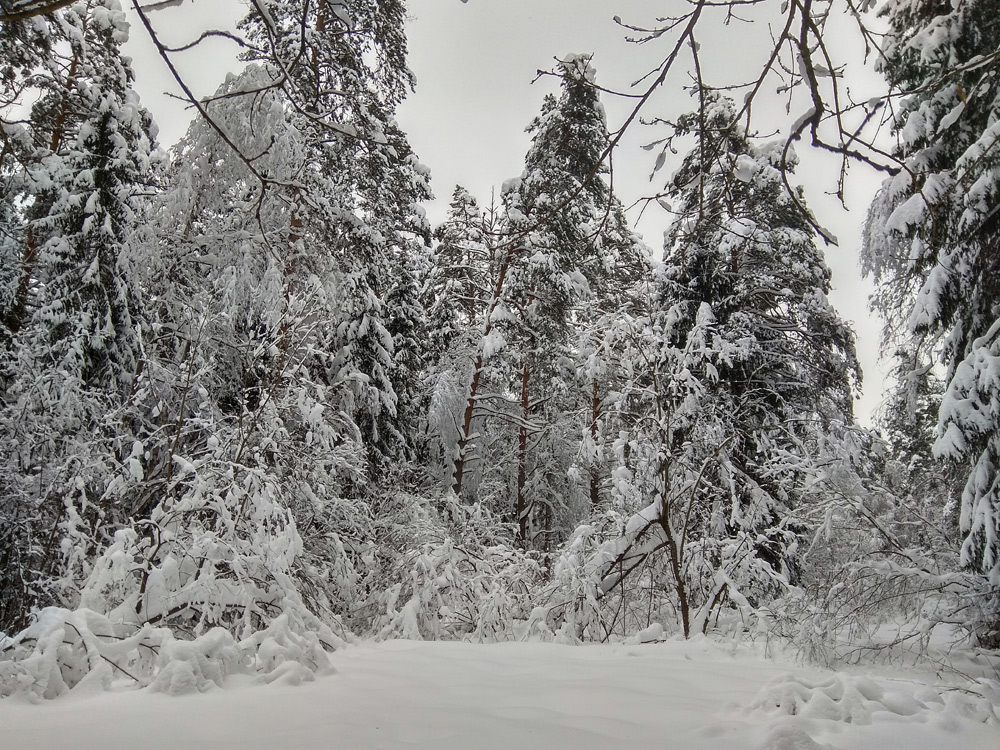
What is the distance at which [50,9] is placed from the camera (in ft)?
4.28

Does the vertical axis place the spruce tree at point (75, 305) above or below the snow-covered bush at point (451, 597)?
above

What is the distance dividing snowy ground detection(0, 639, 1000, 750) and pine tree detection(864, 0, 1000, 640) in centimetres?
248

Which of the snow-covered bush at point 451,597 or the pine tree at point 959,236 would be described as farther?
the snow-covered bush at point 451,597

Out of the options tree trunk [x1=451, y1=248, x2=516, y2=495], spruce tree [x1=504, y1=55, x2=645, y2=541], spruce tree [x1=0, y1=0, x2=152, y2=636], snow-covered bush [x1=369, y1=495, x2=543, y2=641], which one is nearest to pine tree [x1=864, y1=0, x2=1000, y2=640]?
snow-covered bush [x1=369, y1=495, x2=543, y2=641]

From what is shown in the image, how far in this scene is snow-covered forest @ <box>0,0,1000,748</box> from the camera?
2467mm

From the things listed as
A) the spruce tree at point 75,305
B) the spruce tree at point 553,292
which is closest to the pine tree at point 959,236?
the spruce tree at point 553,292

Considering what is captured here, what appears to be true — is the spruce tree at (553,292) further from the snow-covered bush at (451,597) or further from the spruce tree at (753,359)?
the snow-covered bush at (451,597)

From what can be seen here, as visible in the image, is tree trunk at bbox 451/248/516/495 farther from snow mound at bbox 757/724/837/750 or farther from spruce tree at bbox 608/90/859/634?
snow mound at bbox 757/724/837/750

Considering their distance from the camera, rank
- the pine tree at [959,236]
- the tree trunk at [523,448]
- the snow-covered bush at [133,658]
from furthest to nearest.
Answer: the tree trunk at [523,448] < the pine tree at [959,236] < the snow-covered bush at [133,658]

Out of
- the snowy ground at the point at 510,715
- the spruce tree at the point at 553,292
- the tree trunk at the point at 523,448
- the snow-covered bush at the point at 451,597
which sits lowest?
the snow-covered bush at the point at 451,597

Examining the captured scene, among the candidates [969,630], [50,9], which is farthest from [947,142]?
[50,9]

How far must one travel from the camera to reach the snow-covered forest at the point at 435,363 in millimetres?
2467

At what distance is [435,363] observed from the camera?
13664 millimetres

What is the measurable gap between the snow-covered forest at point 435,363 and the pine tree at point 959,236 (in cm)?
3
